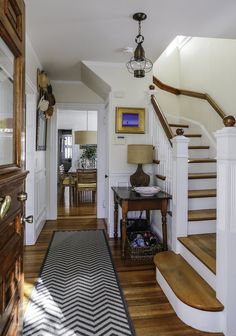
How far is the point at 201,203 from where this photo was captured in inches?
120

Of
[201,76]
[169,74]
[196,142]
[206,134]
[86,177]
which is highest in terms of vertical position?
[169,74]

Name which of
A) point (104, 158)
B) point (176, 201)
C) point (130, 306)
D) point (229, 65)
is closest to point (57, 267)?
point (130, 306)

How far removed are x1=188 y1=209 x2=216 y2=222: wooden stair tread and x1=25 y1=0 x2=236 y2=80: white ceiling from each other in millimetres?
1931

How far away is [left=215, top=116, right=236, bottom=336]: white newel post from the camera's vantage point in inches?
67.4

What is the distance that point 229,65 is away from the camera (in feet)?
11.3

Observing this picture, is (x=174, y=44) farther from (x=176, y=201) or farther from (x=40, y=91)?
(x=176, y=201)

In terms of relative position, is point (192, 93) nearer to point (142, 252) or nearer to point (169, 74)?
point (169, 74)

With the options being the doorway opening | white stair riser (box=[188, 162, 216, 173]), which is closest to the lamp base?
white stair riser (box=[188, 162, 216, 173])

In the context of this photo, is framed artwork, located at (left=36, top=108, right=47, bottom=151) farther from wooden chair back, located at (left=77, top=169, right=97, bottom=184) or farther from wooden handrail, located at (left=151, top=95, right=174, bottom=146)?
wooden chair back, located at (left=77, top=169, right=97, bottom=184)

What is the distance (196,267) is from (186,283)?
0.25 meters

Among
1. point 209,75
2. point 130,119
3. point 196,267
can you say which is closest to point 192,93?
point 209,75

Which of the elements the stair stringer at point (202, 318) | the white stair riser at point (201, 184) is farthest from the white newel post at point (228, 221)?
the white stair riser at point (201, 184)

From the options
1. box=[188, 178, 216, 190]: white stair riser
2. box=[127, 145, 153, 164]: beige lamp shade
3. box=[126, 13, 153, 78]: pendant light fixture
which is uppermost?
box=[126, 13, 153, 78]: pendant light fixture

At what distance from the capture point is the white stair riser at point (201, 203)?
3.01 m
